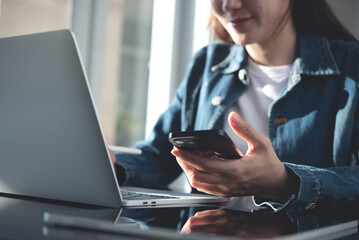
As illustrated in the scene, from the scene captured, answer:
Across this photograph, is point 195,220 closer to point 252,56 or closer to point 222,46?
point 252,56

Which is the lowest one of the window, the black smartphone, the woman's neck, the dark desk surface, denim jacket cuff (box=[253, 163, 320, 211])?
denim jacket cuff (box=[253, 163, 320, 211])

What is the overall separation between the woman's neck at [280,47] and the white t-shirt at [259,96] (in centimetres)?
3

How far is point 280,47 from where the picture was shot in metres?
1.27

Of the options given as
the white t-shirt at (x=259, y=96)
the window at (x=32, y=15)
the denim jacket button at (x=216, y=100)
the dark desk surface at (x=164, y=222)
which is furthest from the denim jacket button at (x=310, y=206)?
the window at (x=32, y=15)

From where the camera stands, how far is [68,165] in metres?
0.58

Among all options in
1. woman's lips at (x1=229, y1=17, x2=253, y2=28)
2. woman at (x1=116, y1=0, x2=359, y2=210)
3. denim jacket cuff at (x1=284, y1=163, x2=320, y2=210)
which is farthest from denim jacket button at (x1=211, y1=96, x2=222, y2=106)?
denim jacket cuff at (x1=284, y1=163, x2=320, y2=210)

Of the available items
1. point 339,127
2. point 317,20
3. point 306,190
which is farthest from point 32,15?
point 306,190

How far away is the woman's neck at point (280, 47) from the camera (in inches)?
49.7

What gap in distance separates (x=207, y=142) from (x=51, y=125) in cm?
22

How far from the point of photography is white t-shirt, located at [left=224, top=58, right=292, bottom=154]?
123 centimetres

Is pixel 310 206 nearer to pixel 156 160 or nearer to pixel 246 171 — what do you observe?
pixel 246 171

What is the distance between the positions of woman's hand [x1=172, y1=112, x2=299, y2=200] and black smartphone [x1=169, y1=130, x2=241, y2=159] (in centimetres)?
2

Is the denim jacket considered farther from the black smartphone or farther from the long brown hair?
the black smartphone

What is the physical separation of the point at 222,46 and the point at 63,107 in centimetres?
100
